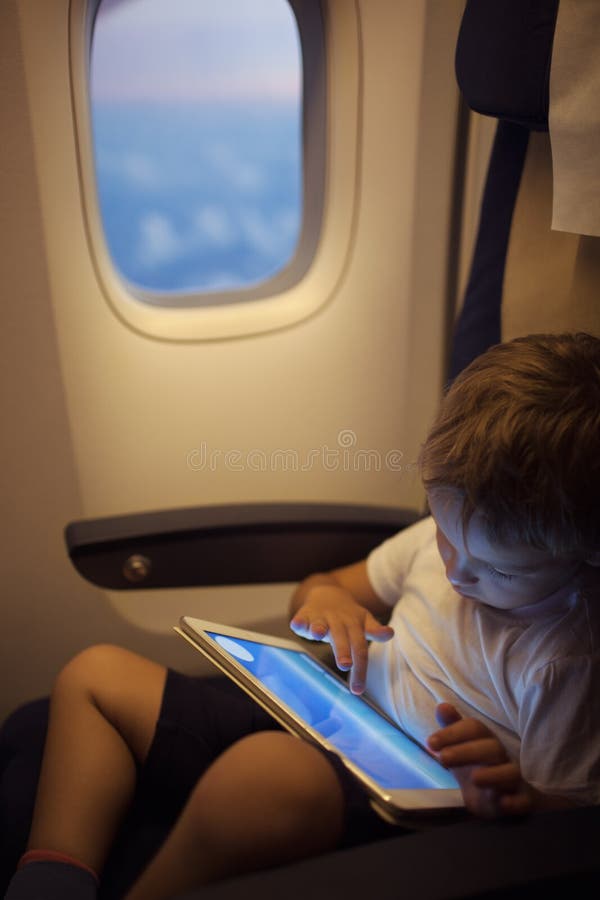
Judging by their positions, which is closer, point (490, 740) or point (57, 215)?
point (490, 740)

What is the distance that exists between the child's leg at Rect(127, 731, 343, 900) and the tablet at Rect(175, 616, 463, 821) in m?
0.03

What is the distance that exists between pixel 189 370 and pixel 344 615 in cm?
54

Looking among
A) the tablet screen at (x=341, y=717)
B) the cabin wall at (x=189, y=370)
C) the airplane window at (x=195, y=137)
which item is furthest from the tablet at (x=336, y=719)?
the airplane window at (x=195, y=137)

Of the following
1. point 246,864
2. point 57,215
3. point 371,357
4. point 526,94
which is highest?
point 526,94

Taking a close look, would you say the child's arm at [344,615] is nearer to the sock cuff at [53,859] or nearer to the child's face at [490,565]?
the child's face at [490,565]

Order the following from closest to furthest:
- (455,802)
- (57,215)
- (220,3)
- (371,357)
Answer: (455,802)
(57,215)
(220,3)
(371,357)

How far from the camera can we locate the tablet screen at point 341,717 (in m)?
0.78

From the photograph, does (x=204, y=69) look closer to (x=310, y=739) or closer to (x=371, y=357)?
(x=371, y=357)

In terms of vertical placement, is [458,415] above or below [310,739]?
above

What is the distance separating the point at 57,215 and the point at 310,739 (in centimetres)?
81

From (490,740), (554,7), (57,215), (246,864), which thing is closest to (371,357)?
(57,215)

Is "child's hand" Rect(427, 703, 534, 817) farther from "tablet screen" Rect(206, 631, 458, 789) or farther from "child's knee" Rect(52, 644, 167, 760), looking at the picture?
"child's knee" Rect(52, 644, 167, 760)

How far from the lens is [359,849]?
2.04ft

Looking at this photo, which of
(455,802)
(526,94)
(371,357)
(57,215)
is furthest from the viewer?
(371,357)
